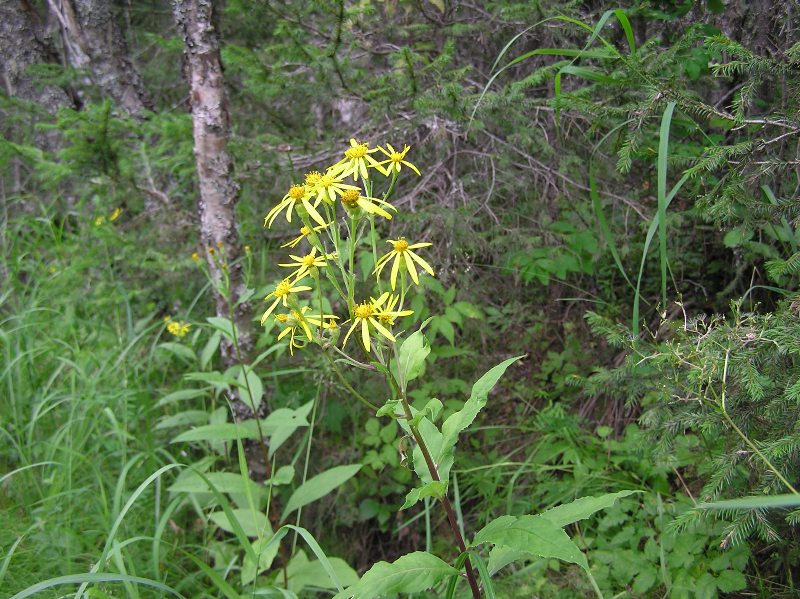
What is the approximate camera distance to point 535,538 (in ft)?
3.76

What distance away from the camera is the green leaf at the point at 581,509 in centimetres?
123

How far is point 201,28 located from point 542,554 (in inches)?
87.3

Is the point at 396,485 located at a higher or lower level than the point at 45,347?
lower

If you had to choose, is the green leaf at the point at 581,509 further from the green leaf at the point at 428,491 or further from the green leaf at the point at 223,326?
the green leaf at the point at 223,326

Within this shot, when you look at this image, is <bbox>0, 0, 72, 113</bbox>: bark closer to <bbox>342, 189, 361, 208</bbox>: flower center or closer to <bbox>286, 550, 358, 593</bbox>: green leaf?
<bbox>286, 550, 358, 593</bbox>: green leaf

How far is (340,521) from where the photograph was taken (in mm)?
2506

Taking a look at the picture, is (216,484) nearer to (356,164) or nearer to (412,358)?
(412,358)

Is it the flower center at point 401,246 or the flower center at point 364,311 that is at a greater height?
the flower center at point 401,246

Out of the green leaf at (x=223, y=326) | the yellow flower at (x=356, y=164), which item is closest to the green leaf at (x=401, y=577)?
the yellow flower at (x=356, y=164)

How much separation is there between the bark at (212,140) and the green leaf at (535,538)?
1.59 metres

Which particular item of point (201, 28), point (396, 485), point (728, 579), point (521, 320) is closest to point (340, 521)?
point (396, 485)

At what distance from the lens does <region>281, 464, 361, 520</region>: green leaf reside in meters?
1.99

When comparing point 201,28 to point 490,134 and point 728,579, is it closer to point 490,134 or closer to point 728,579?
point 490,134

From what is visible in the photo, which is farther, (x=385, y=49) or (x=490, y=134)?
(x=385, y=49)
